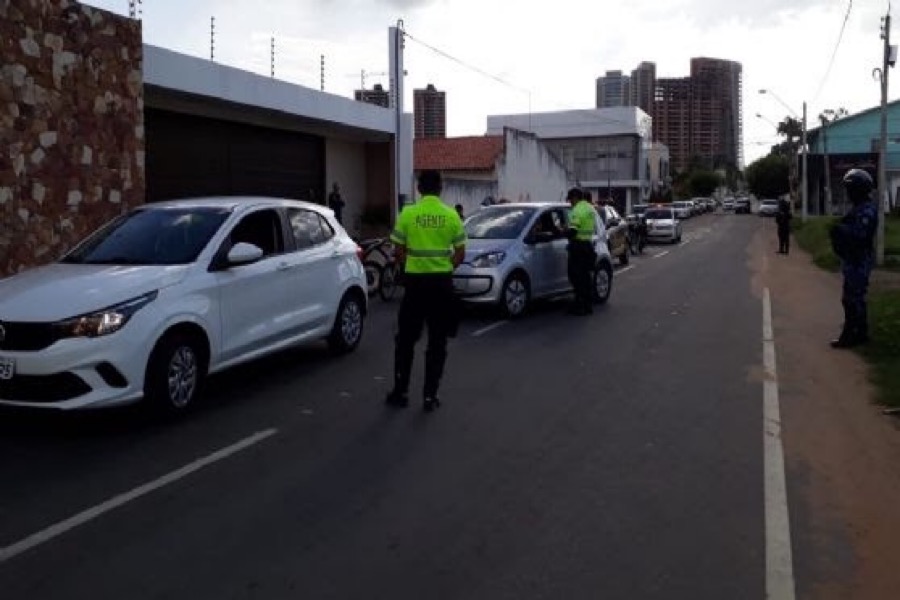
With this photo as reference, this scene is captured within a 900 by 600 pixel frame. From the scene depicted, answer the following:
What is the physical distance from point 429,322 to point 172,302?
201cm

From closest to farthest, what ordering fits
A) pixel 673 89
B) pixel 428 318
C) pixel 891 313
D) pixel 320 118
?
pixel 428 318 → pixel 891 313 → pixel 320 118 → pixel 673 89

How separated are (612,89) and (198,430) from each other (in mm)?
90636

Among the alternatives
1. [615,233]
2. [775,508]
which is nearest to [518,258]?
[775,508]

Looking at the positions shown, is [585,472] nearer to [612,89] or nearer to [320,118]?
[320,118]

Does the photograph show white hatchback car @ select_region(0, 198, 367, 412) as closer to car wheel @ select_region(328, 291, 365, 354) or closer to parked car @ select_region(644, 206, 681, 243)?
car wheel @ select_region(328, 291, 365, 354)

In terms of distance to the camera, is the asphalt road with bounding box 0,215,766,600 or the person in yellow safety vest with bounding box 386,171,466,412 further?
the person in yellow safety vest with bounding box 386,171,466,412

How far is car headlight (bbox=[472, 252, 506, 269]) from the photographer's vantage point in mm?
13422

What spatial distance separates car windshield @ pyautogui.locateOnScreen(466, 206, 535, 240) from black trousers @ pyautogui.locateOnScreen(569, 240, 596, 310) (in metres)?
0.83

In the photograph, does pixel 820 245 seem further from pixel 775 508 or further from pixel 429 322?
pixel 775 508

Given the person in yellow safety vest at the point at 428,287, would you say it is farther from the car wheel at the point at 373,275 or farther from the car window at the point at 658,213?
the car window at the point at 658,213

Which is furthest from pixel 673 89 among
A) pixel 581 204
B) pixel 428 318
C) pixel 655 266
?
pixel 428 318

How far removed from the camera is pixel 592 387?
29.0 ft

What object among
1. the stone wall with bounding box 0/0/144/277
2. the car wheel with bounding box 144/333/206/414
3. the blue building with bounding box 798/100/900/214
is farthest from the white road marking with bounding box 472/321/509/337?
the blue building with bounding box 798/100/900/214

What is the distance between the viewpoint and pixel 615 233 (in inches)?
951
